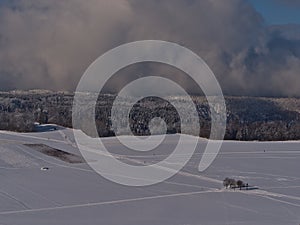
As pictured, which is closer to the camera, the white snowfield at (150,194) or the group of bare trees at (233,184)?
the white snowfield at (150,194)

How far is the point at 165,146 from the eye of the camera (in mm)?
62688

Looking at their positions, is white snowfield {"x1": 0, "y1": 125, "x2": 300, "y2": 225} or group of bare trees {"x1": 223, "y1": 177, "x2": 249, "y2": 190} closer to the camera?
white snowfield {"x1": 0, "y1": 125, "x2": 300, "y2": 225}

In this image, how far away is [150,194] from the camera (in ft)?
108

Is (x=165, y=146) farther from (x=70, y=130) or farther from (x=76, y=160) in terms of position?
(x=70, y=130)

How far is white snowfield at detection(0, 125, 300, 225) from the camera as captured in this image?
87.5ft

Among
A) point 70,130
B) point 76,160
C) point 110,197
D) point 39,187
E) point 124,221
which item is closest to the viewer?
point 124,221

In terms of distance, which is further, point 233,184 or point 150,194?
point 233,184

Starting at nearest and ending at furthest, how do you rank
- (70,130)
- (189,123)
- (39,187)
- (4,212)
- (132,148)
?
(4,212), (39,187), (132,148), (70,130), (189,123)

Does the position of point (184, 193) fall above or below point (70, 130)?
below

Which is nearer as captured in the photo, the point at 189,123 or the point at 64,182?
the point at 64,182

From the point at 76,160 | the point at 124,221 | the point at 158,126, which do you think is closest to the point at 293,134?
the point at 158,126

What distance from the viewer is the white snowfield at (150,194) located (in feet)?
87.5

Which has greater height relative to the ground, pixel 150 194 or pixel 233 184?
pixel 233 184

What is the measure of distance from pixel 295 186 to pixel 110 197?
13513 millimetres
